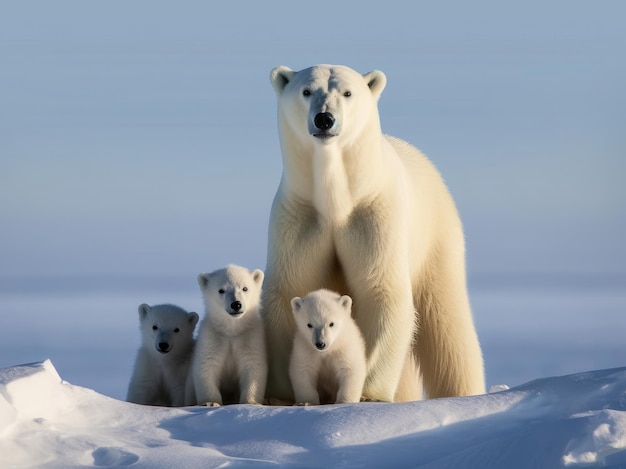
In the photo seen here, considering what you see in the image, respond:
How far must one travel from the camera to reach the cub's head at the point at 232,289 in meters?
6.43

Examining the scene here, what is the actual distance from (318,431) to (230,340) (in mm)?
1280

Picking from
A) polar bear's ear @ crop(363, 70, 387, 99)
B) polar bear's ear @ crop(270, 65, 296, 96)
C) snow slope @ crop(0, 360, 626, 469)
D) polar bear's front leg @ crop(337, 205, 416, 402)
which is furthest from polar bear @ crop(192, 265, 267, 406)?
polar bear's ear @ crop(363, 70, 387, 99)

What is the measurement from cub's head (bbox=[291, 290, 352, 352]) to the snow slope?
58 centimetres

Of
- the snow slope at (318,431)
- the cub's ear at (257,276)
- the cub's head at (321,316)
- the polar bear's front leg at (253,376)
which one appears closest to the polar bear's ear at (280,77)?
the cub's ear at (257,276)

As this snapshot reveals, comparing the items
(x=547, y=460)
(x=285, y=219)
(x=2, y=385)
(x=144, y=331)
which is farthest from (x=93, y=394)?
(x=547, y=460)

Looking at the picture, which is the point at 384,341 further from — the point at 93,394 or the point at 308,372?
the point at 93,394

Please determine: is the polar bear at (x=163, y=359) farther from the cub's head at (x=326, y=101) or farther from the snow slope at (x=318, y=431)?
the cub's head at (x=326, y=101)

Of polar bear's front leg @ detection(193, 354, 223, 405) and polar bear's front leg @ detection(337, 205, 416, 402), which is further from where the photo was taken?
polar bear's front leg @ detection(337, 205, 416, 402)

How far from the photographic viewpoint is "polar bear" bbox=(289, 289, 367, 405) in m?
6.40

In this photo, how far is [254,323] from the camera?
6.61 meters

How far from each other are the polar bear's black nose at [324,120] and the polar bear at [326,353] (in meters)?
0.98

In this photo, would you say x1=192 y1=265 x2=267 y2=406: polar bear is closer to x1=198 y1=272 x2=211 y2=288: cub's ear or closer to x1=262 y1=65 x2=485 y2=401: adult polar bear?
x1=198 y1=272 x2=211 y2=288: cub's ear

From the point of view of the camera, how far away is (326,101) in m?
6.34

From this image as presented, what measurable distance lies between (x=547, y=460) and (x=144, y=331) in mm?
2848
